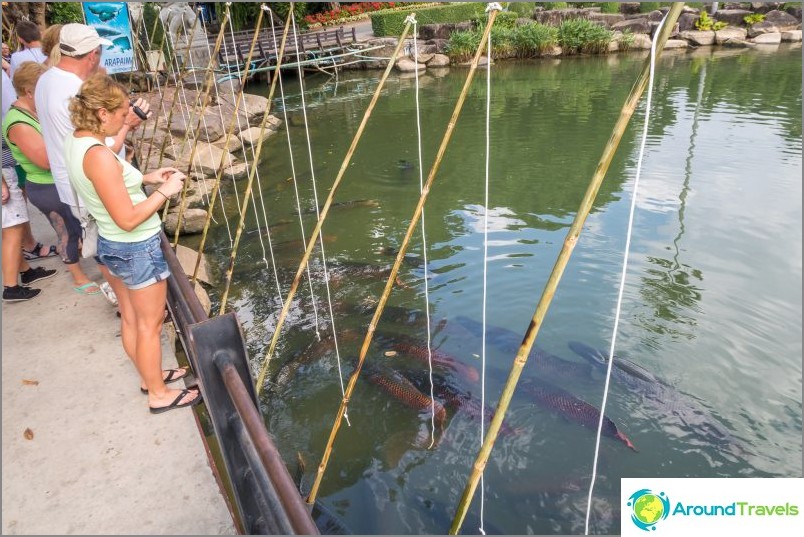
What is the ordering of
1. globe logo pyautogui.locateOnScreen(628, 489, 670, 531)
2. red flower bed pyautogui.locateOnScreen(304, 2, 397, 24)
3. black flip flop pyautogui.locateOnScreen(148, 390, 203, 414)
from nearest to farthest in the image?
1. globe logo pyautogui.locateOnScreen(628, 489, 670, 531)
2. black flip flop pyautogui.locateOnScreen(148, 390, 203, 414)
3. red flower bed pyautogui.locateOnScreen(304, 2, 397, 24)

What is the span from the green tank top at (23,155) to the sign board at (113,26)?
17.3 feet

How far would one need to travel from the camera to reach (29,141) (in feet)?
12.5

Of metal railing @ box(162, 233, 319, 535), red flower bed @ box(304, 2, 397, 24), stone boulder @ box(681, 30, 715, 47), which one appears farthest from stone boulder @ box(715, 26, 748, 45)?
metal railing @ box(162, 233, 319, 535)

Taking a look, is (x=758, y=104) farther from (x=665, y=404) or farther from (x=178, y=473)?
(x=178, y=473)

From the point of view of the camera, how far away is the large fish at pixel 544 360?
461cm

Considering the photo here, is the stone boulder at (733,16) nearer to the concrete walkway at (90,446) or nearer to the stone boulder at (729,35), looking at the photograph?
the stone boulder at (729,35)

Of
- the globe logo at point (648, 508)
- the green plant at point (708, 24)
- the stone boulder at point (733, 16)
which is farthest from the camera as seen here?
the stone boulder at point (733, 16)

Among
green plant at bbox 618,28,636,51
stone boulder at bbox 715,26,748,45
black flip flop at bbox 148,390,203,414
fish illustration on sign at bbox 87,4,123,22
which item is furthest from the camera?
stone boulder at bbox 715,26,748,45

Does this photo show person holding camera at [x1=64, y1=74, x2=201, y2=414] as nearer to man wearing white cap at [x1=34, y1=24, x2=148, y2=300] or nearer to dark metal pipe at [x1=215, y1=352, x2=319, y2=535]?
man wearing white cap at [x1=34, y1=24, x2=148, y2=300]

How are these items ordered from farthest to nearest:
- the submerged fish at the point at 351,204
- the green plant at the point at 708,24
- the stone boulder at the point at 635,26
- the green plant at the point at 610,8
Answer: the green plant at the point at 610,8 < the green plant at the point at 708,24 < the stone boulder at the point at 635,26 < the submerged fish at the point at 351,204

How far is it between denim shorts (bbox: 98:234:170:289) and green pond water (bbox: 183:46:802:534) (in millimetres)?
1852

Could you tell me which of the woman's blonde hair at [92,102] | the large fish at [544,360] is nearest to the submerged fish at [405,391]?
the large fish at [544,360]

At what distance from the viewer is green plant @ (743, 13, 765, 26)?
22906 mm

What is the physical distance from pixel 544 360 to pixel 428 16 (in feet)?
81.4
